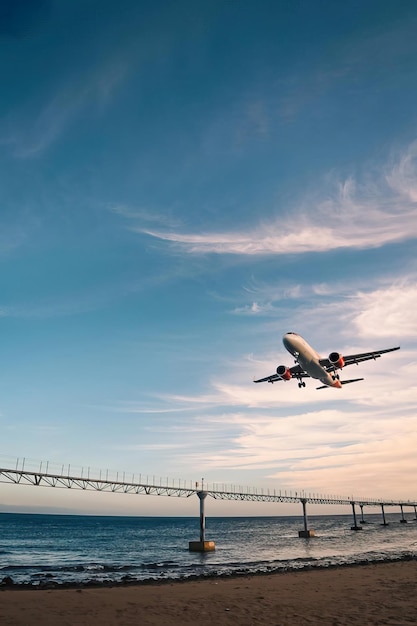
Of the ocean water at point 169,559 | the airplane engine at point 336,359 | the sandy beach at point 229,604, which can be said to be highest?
the airplane engine at point 336,359

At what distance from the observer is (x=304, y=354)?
43.0 m

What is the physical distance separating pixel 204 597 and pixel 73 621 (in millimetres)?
8827

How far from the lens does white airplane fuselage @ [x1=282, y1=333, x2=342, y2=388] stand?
139 ft

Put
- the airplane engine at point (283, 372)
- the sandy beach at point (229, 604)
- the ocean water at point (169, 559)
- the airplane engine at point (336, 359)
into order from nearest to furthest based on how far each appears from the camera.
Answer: the sandy beach at point (229, 604)
the ocean water at point (169, 559)
the airplane engine at point (336, 359)
the airplane engine at point (283, 372)

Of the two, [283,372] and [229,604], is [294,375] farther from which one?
[229,604]

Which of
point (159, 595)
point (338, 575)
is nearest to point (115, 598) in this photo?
point (159, 595)

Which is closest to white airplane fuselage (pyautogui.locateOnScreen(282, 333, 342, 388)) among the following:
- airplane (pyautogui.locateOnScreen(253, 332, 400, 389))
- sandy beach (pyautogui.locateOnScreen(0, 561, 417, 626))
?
airplane (pyautogui.locateOnScreen(253, 332, 400, 389))

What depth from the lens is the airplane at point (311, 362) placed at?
140 ft

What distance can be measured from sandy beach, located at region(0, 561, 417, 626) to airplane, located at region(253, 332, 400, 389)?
20.0 meters

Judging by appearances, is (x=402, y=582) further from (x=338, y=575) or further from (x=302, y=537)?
(x=302, y=537)

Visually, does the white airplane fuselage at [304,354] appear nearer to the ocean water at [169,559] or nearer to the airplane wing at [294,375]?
the airplane wing at [294,375]

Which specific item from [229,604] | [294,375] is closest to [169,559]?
[294,375]

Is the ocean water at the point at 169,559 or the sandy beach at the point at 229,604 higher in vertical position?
the sandy beach at the point at 229,604

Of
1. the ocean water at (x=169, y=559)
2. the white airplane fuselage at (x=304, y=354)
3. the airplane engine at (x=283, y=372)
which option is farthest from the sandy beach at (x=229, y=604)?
the airplane engine at (x=283, y=372)
